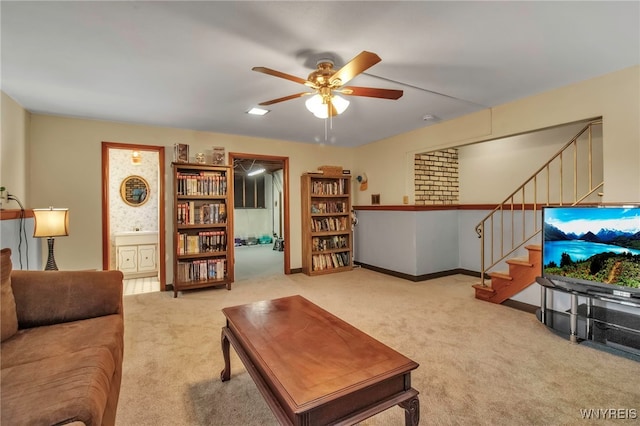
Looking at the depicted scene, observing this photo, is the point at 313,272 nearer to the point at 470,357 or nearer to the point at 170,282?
the point at 170,282

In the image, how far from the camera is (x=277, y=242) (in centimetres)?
820

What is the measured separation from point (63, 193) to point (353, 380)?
437 cm

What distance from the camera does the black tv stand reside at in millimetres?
2293

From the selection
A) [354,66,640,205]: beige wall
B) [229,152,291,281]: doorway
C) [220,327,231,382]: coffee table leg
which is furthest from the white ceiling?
[229,152,291,281]: doorway

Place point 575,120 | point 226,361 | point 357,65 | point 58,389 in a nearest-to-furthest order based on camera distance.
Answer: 1. point 58,389
2. point 357,65
3. point 226,361
4. point 575,120

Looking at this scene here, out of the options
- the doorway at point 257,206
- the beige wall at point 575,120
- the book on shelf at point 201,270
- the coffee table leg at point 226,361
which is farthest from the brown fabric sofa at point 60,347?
the doorway at point 257,206

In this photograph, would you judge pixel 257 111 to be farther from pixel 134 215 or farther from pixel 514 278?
pixel 514 278

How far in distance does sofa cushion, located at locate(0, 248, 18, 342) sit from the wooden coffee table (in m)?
1.18

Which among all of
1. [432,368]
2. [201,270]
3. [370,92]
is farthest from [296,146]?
[432,368]

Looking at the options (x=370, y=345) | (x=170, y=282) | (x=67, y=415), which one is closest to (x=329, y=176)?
(x=170, y=282)

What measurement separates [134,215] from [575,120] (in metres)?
6.52

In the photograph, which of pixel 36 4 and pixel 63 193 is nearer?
pixel 36 4

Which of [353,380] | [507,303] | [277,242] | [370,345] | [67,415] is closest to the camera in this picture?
[67,415]

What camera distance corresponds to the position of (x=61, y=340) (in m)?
1.56
